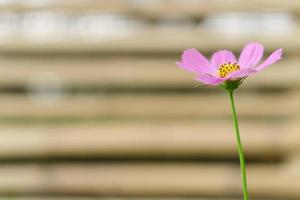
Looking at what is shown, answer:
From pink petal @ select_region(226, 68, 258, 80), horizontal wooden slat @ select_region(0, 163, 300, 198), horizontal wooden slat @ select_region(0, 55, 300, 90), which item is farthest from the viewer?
horizontal wooden slat @ select_region(0, 55, 300, 90)

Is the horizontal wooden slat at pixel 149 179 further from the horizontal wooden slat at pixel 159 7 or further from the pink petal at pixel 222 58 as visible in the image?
the pink petal at pixel 222 58

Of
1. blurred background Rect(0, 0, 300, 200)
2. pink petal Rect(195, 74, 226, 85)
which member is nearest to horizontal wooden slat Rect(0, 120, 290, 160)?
blurred background Rect(0, 0, 300, 200)

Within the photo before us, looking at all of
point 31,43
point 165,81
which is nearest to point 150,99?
point 165,81

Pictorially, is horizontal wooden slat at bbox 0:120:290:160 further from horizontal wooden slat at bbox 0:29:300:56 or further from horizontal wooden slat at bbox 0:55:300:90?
horizontal wooden slat at bbox 0:29:300:56

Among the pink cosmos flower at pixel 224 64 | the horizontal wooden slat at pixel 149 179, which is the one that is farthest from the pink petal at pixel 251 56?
the horizontal wooden slat at pixel 149 179

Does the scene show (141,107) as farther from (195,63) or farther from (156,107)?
(195,63)

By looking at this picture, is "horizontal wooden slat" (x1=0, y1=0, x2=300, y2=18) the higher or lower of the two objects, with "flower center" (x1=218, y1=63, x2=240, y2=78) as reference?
higher
